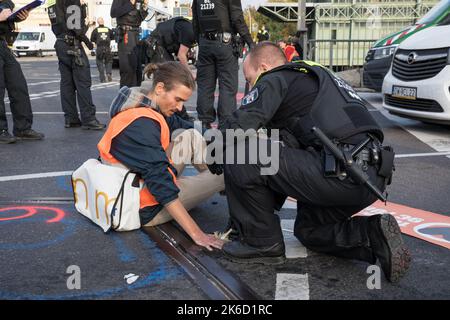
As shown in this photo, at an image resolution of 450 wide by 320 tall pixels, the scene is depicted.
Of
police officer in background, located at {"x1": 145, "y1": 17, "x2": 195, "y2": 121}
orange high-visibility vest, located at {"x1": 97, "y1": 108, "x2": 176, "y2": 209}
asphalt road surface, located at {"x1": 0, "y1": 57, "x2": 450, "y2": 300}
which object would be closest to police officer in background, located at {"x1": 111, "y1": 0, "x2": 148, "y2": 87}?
police officer in background, located at {"x1": 145, "y1": 17, "x2": 195, "y2": 121}

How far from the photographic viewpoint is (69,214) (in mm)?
3734

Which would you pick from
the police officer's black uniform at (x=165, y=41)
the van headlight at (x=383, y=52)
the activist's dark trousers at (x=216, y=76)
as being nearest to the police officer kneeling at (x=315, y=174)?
the activist's dark trousers at (x=216, y=76)

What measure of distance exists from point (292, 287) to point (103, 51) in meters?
15.0

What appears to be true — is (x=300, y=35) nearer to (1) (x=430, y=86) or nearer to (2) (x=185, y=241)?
(1) (x=430, y=86)

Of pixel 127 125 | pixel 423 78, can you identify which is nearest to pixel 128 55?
pixel 423 78

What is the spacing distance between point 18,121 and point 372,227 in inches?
193

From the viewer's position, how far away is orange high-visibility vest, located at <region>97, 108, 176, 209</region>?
10.6 ft

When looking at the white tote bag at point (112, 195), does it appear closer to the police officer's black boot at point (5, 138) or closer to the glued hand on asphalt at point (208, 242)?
the glued hand on asphalt at point (208, 242)

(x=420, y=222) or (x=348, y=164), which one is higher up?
(x=348, y=164)

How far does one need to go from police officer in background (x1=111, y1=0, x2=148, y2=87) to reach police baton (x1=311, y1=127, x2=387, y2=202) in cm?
530

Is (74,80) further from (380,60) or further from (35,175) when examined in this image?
(380,60)

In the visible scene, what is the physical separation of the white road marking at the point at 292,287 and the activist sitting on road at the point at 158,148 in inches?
19.9

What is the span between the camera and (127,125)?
322 centimetres
